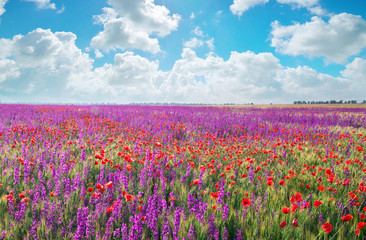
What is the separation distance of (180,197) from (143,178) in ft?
1.61

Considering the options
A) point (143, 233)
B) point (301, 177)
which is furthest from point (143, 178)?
point (301, 177)

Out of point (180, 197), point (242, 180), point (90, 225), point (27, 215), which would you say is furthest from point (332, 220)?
point (27, 215)

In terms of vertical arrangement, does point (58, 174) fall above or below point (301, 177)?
above

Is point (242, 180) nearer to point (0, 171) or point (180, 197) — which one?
point (180, 197)

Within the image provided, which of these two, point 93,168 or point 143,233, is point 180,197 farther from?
point 93,168

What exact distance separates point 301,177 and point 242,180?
103 centimetres

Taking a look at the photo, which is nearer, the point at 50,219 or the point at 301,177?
the point at 50,219

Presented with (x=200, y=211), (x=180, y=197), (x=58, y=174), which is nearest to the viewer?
(x=200, y=211)

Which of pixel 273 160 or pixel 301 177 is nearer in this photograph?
pixel 301 177

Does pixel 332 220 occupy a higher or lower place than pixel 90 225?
lower

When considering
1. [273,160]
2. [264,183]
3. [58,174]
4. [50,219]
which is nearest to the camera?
[50,219]

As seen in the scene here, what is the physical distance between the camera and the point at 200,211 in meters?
1.88

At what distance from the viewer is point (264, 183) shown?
9.07ft

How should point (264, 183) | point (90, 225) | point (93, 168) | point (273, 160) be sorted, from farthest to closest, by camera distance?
point (273, 160)
point (93, 168)
point (264, 183)
point (90, 225)
